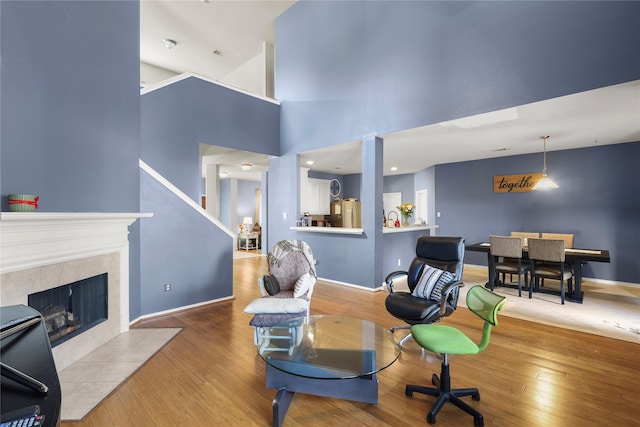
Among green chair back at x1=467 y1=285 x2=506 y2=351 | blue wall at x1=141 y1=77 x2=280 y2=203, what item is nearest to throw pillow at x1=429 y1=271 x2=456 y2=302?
green chair back at x1=467 y1=285 x2=506 y2=351

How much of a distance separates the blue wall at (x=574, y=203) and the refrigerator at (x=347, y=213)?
96.8 inches

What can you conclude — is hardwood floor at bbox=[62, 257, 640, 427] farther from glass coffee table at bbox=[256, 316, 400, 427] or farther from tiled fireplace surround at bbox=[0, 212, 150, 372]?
tiled fireplace surround at bbox=[0, 212, 150, 372]

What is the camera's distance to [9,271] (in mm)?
2023

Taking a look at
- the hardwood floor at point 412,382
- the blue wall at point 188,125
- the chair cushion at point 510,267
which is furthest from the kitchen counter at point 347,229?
the hardwood floor at point 412,382

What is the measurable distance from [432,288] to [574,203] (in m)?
4.75

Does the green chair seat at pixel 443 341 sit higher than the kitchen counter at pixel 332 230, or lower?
lower

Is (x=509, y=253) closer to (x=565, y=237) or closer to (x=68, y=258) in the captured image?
(x=565, y=237)

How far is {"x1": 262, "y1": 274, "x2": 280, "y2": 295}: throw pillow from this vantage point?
3096mm

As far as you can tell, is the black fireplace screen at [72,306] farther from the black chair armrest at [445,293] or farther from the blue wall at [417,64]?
the blue wall at [417,64]

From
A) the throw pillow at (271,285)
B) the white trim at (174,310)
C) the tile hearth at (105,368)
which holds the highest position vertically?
the throw pillow at (271,285)

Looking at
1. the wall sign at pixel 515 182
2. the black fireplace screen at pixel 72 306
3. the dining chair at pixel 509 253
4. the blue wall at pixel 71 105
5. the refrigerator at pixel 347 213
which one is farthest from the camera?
the refrigerator at pixel 347 213

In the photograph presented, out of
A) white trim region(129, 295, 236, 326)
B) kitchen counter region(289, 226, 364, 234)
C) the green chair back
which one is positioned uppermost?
kitchen counter region(289, 226, 364, 234)

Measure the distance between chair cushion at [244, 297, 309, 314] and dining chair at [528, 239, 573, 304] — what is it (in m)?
3.72

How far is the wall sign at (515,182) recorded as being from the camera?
19.7 feet
